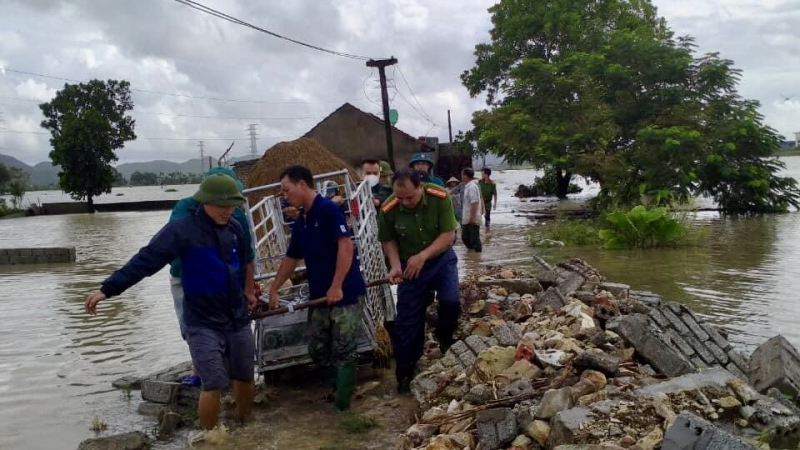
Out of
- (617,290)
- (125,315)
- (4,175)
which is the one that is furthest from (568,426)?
(4,175)

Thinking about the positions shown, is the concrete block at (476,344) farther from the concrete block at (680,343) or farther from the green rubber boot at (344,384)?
the concrete block at (680,343)

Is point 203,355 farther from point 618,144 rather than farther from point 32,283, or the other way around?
point 618,144

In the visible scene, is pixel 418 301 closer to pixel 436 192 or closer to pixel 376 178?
pixel 436 192

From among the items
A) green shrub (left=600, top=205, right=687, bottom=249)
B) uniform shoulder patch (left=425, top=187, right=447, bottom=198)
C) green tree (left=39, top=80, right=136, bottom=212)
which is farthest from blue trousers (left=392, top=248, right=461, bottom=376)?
green tree (left=39, top=80, right=136, bottom=212)

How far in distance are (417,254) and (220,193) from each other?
1.63m

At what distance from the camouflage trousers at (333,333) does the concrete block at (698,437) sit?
238 cm

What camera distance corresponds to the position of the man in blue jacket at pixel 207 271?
13.9 ft

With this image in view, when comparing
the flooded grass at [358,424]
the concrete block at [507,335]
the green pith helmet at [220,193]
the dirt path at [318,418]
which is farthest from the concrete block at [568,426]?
the green pith helmet at [220,193]

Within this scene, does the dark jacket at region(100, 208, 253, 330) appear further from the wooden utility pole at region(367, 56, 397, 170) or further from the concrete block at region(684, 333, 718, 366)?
the wooden utility pole at region(367, 56, 397, 170)

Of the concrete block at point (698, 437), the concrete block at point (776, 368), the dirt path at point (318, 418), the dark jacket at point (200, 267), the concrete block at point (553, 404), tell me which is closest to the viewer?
the concrete block at point (698, 437)

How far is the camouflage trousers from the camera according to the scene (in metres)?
4.93

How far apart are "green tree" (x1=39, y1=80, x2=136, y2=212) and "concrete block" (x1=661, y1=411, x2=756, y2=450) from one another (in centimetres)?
4994

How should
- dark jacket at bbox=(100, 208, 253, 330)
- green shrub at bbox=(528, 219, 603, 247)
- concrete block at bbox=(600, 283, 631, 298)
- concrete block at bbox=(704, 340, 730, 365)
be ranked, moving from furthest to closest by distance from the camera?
1. green shrub at bbox=(528, 219, 603, 247)
2. concrete block at bbox=(600, 283, 631, 298)
3. concrete block at bbox=(704, 340, 730, 365)
4. dark jacket at bbox=(100, 208, 253, 330)

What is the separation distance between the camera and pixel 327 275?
4941 millimetres
